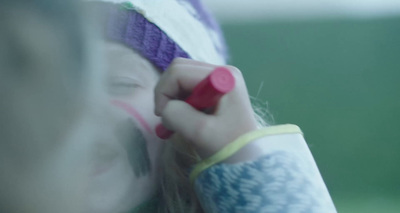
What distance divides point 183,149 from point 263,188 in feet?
0.33

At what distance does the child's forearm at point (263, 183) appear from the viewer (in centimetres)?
44

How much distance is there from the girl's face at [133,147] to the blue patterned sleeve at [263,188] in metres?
0.07

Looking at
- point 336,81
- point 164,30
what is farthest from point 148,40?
point 336,81

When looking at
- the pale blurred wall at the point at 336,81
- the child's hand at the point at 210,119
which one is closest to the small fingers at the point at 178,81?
the child's hand at the point at 210,119

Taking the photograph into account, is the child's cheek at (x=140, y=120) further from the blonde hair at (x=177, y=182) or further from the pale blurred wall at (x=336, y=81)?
the pale blurred wall at (x=336, y=81)

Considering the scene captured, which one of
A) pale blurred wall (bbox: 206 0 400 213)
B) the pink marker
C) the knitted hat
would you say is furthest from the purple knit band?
pale blurred wall (bbox: 206 0 400 213)

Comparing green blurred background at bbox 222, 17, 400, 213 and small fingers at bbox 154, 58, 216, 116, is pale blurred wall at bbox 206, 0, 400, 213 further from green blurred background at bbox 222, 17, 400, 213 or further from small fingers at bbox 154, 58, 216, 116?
small fingers at bbox 154, 58, 216, 116

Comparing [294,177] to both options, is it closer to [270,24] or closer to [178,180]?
[178,180]

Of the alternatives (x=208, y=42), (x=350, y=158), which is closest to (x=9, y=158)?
(x=208, y=42)

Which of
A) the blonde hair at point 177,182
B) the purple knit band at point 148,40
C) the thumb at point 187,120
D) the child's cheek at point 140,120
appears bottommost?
the blonde hair at point 177,182

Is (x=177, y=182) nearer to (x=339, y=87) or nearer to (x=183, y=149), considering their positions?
(x=183, y=149)

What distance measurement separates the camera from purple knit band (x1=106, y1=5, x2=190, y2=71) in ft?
1.77

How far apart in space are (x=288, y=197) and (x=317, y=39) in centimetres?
220

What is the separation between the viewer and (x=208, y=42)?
2.10 ft
